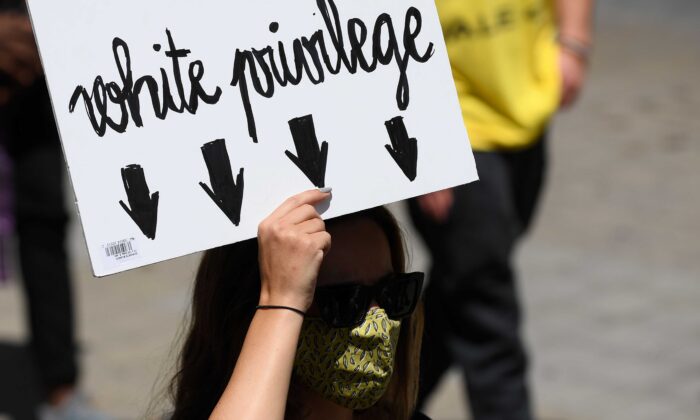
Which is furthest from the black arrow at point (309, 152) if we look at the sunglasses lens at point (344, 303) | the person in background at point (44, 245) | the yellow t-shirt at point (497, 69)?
the person in background at point (44, 245)

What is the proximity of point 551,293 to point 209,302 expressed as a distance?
3.73 meters

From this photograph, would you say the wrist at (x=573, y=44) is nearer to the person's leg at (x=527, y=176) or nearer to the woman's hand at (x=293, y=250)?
the person's leg at (x=527, y=176)

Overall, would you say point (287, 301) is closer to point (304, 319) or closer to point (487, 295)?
point (304, 319)

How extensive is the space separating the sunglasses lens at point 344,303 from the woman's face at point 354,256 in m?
0.02

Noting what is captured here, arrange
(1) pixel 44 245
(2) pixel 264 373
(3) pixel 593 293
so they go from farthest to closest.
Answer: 1. (3) pixel 593 293
2. (1) pixel 44 245
3. (2) pixel 264 373

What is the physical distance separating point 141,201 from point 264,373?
313mm

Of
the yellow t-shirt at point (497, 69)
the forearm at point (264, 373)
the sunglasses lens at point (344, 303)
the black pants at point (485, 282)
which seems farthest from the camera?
the black pants at point (485, 282)

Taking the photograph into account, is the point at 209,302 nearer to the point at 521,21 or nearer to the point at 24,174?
the point at 521,21

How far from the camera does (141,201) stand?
2023 millimetres

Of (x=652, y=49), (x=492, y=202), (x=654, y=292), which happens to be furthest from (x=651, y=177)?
(x=492, y=202)

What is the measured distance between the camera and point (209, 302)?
231 cm

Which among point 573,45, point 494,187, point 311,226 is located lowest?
point 494,187

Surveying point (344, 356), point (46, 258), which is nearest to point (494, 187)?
point (46, 258)

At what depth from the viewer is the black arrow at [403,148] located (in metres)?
2.10
